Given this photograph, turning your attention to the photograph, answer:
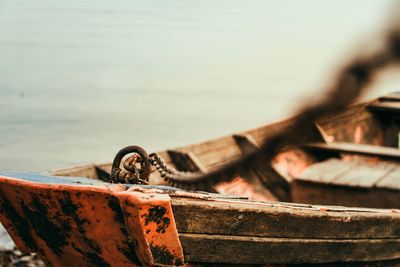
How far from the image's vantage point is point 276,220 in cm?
318

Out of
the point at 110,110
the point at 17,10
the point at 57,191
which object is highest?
the point at 17,10

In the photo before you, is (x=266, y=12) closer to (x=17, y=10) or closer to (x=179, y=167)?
Answer: (x=17, y=10)

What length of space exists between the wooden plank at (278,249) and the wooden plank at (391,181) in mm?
1683

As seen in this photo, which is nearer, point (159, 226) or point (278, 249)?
point (159, 226)

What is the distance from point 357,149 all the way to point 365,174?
0.53 meters

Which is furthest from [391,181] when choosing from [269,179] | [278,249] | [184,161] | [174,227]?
[174,227]

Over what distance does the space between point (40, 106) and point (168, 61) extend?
7129 millimetres

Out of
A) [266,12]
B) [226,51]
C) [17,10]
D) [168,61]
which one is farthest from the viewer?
[266,12]

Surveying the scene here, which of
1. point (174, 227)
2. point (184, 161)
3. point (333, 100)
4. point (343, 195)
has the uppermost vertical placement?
point (333, 100)

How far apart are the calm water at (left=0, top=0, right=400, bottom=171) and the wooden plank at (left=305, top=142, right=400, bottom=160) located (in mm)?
522

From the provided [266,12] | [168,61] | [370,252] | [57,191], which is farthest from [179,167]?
[266,12]

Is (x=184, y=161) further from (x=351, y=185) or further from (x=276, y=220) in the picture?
(x=276, y=220)

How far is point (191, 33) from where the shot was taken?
2659 centimetres

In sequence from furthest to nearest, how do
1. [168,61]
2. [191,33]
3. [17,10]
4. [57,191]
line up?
[17,10]
[191,33]
[168,61]
[57,191]
